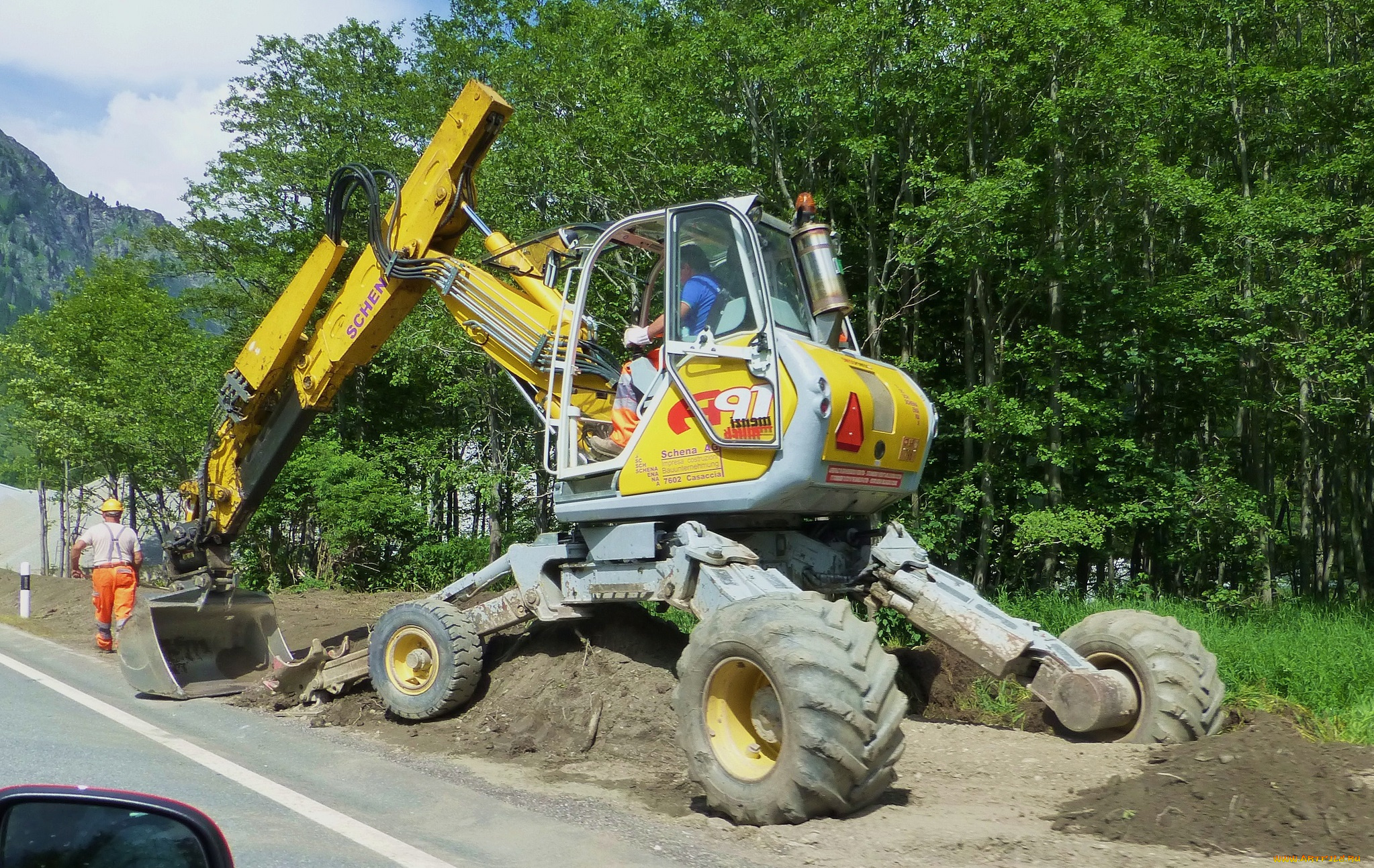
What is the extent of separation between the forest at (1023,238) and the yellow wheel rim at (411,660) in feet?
28.5

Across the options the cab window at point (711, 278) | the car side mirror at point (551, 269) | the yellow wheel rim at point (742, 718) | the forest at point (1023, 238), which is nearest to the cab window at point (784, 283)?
the cab window at point (711, 278)

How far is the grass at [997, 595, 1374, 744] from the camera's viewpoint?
23.0 feet

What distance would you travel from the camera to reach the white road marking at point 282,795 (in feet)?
15.4

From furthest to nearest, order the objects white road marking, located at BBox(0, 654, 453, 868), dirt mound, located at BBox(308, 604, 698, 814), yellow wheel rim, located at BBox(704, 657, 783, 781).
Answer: dirt mound, located at BBox(308, 604, 698, 814), yellow wheel rim, located at BBox(704, 657, 783, 781), white road marking, located at BBox(0, 654, 453, 868)

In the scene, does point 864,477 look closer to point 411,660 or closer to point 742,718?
point 742,718

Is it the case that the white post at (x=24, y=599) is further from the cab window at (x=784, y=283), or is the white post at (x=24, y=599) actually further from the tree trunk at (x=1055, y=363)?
the tree trunk at (x=1055, y=363)

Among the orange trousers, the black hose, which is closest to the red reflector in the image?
the black hose

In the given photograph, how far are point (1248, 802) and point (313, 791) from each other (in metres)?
4.79

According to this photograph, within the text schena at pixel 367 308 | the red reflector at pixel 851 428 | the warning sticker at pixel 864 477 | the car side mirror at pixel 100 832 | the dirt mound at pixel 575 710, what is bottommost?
the dirt mound at pixel 575 710

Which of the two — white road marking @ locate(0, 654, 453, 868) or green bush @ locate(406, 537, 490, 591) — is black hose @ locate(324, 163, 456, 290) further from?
green bush @ locate(406, 537, 490, 591)

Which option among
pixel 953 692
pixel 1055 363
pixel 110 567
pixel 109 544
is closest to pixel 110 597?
pixel 110 567

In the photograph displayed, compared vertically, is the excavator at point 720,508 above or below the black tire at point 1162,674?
above

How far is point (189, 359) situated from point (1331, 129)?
2307cm

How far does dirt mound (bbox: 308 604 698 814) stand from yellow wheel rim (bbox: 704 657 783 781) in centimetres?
76
